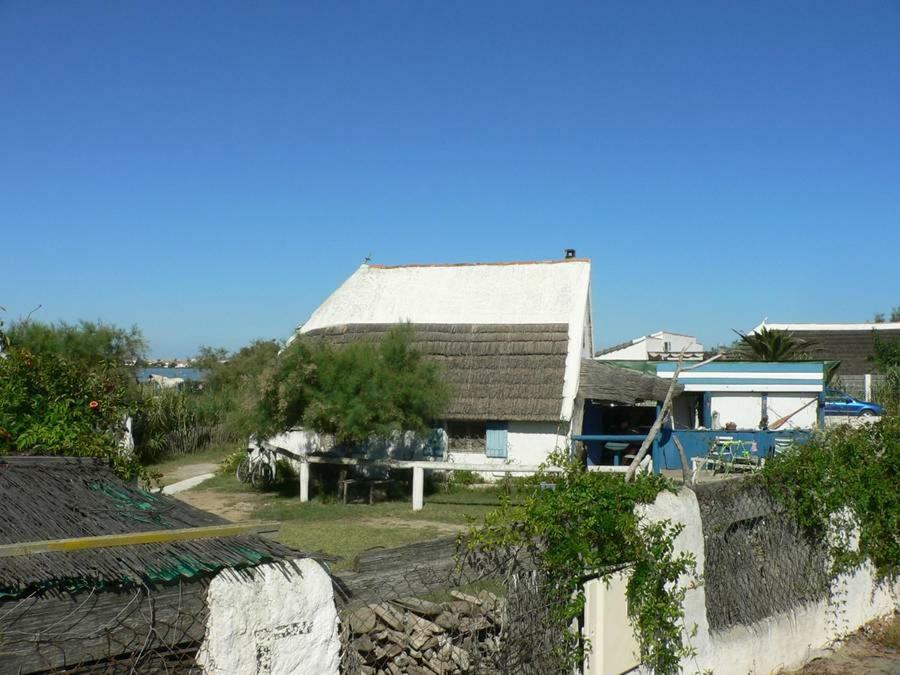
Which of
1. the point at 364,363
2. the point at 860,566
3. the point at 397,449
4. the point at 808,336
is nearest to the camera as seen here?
the point at 860,566

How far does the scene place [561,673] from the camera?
583cm

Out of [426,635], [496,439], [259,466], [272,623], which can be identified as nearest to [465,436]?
[496,439]

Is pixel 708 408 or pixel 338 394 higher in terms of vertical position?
pixel 338 394

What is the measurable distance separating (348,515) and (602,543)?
1187 centimetres

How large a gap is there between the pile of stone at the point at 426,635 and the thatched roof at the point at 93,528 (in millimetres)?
723

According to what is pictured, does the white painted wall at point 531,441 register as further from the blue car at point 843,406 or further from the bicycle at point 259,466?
the blue car at point 843,406

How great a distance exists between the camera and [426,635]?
5117 mm

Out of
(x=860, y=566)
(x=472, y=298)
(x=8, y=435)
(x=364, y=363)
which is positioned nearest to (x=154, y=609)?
(x=8, y=435)

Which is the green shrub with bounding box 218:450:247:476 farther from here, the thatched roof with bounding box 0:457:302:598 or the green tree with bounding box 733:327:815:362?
the green tree with bounding box 733:327:815:362

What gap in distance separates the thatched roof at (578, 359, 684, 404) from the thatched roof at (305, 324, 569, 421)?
0.72m

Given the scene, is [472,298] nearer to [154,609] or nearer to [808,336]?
[154,609]

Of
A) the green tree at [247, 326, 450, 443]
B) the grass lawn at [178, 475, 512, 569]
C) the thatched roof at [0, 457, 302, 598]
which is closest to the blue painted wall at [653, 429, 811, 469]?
the grass lawn at [178, 475, 512, 569]

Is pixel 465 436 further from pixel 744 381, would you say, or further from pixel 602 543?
pixel 602 543

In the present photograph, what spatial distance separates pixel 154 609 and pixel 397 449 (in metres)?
18.3
